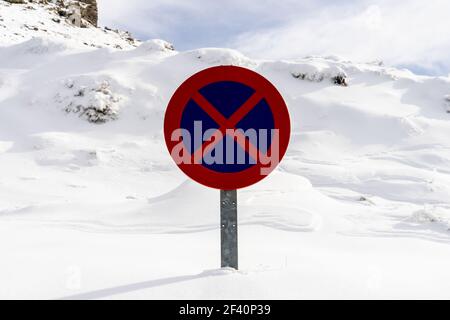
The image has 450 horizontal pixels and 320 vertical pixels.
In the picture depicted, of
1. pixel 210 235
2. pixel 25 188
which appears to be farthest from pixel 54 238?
pixel 25 188

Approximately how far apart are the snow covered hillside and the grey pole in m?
0.13

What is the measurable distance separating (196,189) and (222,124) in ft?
12.3

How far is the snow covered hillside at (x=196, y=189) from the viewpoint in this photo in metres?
2.81

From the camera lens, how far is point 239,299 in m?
2.33

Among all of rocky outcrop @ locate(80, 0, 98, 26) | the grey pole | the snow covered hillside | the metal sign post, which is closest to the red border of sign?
the metal sign post

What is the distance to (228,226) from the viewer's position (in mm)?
2709

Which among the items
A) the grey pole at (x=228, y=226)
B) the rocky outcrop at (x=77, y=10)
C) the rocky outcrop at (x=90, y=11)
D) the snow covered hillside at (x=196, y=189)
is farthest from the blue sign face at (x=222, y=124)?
the rocky outcrop at (x=90, y=11)

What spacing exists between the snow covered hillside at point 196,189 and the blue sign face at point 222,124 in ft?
2.58

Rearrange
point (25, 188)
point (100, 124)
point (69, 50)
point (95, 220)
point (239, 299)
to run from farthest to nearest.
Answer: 1. point (69, 50)
2. point (100, 124)
3. point (25, 188)
4. point (95, 220)
5. point (239, 299)

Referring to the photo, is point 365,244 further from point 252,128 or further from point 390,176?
point 390,176

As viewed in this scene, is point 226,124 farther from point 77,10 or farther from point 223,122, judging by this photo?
point 77,10

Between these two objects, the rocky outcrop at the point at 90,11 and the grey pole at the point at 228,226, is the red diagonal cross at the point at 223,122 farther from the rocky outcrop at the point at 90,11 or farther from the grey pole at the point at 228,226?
the rocky outcrop at the point at 90,11

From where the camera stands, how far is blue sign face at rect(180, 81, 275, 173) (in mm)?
2357
